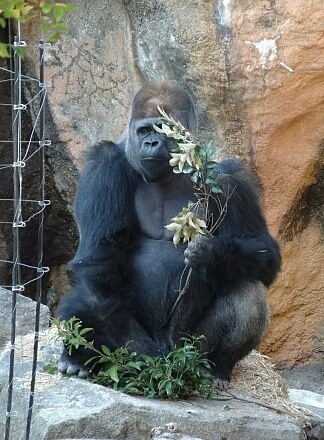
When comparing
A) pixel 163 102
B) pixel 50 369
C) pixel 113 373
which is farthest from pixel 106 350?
pixel 163 102

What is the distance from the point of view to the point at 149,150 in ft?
15.1

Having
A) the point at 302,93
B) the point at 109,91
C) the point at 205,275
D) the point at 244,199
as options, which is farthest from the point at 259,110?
the point at 205,275

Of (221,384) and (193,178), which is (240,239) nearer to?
(193,178)

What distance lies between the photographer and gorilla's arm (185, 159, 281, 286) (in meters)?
4.63

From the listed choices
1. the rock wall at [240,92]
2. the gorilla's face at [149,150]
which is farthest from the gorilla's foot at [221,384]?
the rock wall at [240,92]

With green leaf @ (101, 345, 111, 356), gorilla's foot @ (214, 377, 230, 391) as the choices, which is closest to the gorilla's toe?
green leaf @ (101, 345, 111, 356)

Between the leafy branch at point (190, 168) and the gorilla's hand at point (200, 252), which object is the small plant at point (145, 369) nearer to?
the gorilla's hand at point (200, 252)

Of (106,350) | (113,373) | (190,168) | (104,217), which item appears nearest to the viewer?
(190,168)

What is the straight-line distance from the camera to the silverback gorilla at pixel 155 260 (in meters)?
4.70

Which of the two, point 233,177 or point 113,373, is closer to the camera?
point 113,373

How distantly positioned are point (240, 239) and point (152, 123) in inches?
27.9

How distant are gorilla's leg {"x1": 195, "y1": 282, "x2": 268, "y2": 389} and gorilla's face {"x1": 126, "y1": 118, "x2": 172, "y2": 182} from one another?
0.69 meters

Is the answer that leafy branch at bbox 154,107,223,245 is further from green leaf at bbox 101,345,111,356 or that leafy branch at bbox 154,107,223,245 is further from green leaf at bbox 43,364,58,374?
green leaf at bbox 43,364,58,374

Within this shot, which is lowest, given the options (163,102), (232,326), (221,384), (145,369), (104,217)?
(221,384)
